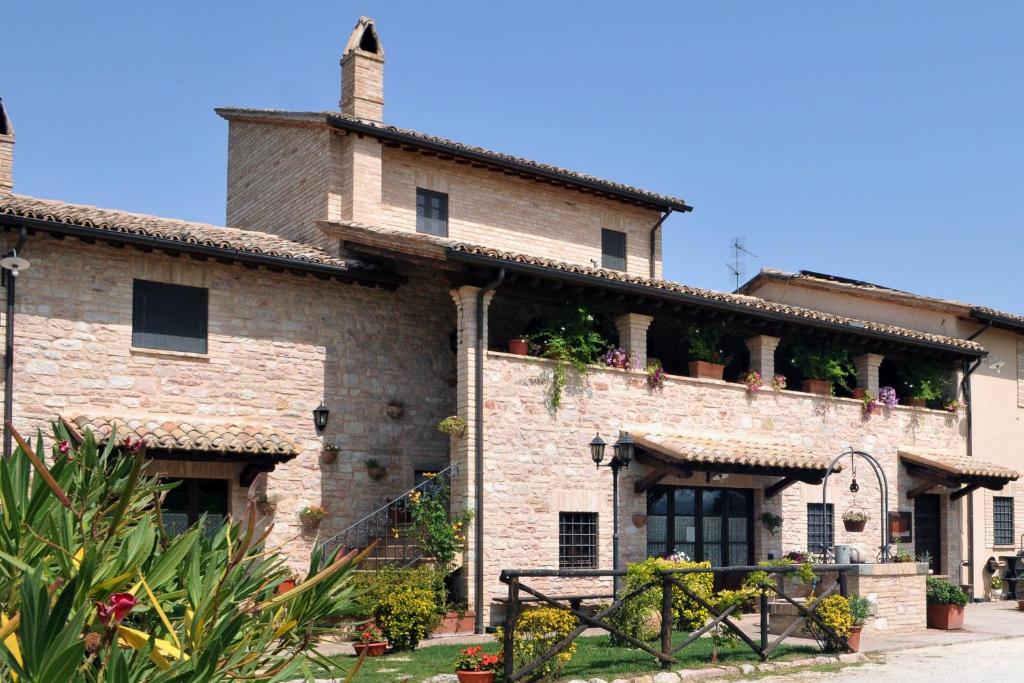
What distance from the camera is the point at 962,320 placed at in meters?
24.3

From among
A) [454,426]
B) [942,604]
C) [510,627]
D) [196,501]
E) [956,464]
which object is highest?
[454,426]

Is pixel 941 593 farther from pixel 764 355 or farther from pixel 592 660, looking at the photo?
pixel 592 660

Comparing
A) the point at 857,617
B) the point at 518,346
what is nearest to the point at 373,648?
the point at 518,346

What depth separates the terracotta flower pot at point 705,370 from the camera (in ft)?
63.8

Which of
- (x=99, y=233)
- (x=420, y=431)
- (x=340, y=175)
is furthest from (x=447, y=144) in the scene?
(x=99, y=233)

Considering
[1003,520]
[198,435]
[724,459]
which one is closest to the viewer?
[198,435]

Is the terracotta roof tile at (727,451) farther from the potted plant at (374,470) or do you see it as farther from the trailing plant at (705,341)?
the potted plant at (374,470)

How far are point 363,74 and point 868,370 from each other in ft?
38.3

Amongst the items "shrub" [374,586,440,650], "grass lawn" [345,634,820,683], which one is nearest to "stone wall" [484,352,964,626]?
"shrub" [374,586,440,650]

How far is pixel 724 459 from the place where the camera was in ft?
58.1

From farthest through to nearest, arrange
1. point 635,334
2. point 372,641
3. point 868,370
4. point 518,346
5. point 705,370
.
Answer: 1. point 868,370
2. point 705,370
3. point 635,334
4. point 518,346
5. point 372,641

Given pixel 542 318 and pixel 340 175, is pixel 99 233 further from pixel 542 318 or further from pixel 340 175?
pixel 542 318

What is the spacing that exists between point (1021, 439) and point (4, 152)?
21.5 meters

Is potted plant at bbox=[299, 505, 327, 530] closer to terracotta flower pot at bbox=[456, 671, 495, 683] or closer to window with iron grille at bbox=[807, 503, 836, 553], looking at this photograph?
terracotta flower pot at bbox=[456, 671, 495, 683]
